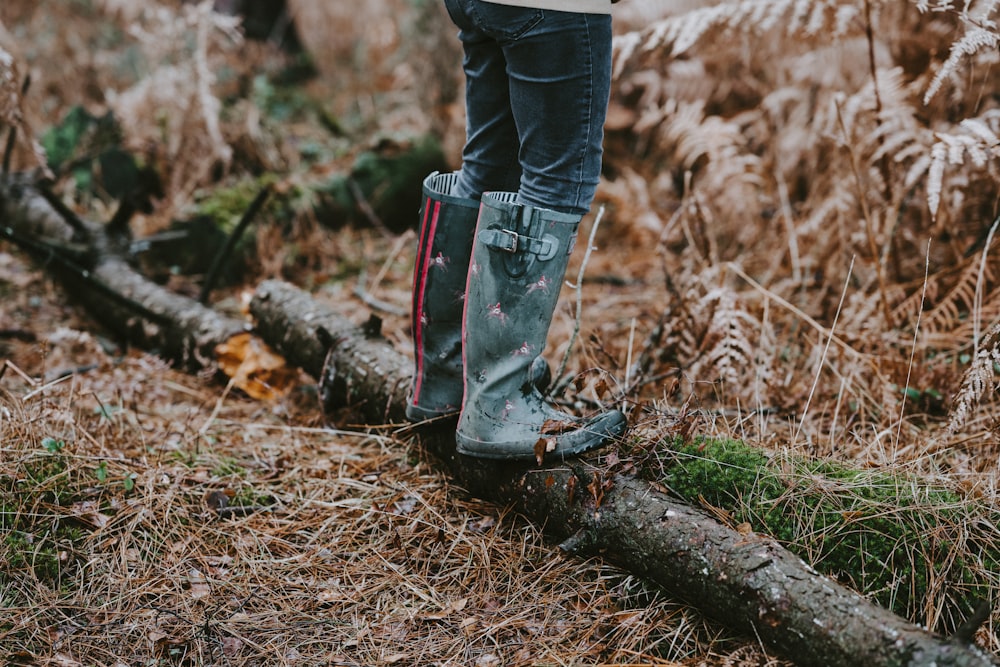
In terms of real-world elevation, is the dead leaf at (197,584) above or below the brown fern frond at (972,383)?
below

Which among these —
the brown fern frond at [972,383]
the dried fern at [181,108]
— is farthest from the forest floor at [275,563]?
the dried fern at [181,108]

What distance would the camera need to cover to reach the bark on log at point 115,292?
2.87m

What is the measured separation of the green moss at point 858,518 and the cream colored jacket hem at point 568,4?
104 centimetres

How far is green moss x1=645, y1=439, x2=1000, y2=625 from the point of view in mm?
1495

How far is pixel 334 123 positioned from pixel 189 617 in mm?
4218

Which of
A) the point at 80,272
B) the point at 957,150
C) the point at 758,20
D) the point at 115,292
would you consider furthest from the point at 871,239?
the point at 80,272

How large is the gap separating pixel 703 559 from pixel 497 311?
733 mm

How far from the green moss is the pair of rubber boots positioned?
0.26m

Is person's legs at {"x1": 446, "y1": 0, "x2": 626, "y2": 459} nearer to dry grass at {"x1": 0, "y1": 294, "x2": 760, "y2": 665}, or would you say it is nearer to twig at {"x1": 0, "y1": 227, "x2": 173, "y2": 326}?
dry grass at {"x1": 0, "y1": 294, "x2": 760, "y2": 665}

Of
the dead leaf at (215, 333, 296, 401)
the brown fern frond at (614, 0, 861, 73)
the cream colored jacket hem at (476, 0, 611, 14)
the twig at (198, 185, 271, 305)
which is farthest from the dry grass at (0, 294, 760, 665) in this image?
the brown fern frond at (614, 0, 861, 73)

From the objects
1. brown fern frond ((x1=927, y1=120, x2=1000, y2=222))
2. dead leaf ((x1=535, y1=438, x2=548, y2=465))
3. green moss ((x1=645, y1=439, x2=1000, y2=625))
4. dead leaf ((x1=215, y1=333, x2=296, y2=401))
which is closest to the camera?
green moss ((x1=645, y1=439, x2=1000, y2=625))

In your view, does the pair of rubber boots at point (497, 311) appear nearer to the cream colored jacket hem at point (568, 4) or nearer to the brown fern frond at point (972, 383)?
the cream colored jacket hem at point (568, 4)

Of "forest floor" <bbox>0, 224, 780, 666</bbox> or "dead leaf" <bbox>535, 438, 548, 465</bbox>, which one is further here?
"dead leaf" <bbox>535, 438, 548, 465</bbox>

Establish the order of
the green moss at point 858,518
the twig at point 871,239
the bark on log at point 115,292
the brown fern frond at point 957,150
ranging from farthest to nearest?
the bark on log at point 115,292 < the twig at point 871,239 < the brown fern frond at point 957,150 < the green moss at point 858,518
